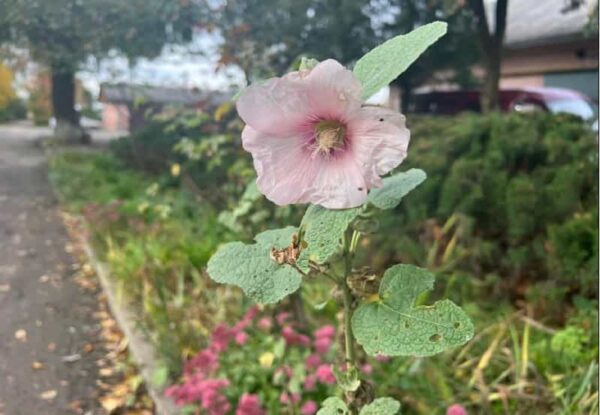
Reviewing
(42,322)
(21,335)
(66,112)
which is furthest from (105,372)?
(66,112)

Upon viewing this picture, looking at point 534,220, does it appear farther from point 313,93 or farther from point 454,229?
point 313,93

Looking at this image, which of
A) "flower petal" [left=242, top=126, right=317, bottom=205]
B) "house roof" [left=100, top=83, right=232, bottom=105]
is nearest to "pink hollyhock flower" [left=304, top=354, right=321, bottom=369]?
"flower petal" [left=242, top=126, right=317, bottom=205]

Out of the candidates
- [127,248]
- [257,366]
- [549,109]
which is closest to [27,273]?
[127,248]

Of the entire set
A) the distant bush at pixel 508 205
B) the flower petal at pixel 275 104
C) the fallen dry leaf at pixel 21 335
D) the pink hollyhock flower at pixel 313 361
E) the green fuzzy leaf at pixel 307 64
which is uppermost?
the green fuzzy leaf at pixel 307 64

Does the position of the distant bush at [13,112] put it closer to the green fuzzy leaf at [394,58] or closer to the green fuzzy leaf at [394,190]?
the green fuzzy leaf at [394,190]

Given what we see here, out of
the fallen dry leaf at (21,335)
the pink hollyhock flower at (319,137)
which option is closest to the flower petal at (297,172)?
the pink hollyhock flower at (319,137)
